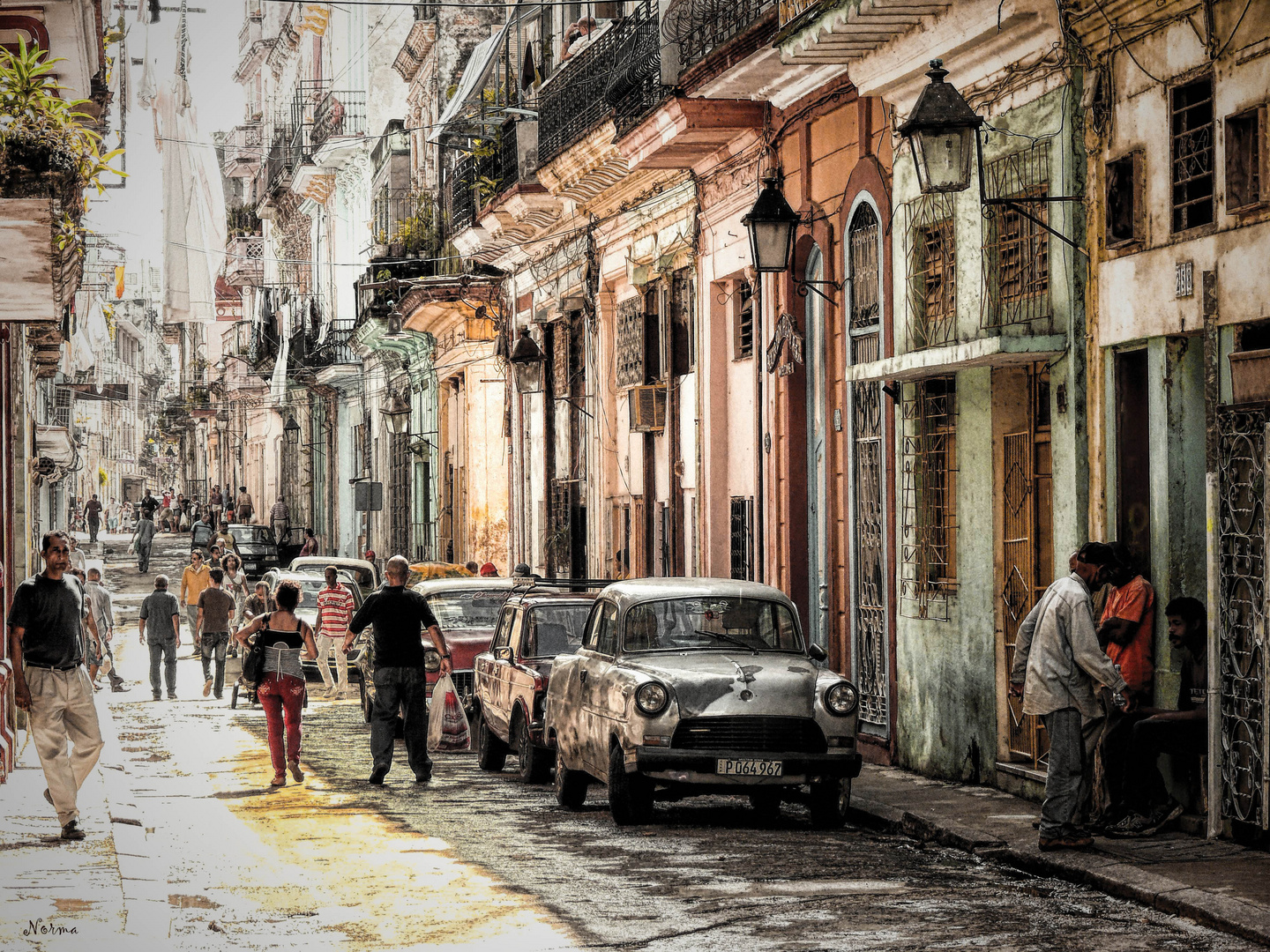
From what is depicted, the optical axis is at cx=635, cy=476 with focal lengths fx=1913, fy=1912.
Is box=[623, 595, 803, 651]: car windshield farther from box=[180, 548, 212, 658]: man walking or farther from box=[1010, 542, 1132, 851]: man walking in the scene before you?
box=[180, 548, 212, 658]: man walking

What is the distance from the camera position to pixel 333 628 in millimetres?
23266

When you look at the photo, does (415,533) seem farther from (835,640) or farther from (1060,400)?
(1060,400)

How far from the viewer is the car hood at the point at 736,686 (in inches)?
454

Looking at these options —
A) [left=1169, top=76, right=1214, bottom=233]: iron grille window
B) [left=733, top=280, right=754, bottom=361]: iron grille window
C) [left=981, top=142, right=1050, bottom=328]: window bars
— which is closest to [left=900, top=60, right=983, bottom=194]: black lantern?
[left=981, top=142, right=1050, bottom=328]: window bars

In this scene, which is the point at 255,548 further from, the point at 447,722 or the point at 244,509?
the point at 447,722

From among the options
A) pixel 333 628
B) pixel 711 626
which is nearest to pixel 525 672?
pixel 711 626

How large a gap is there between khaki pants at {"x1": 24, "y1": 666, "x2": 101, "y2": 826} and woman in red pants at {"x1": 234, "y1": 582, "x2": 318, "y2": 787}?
3.11 meters

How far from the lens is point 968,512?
46.0 feet

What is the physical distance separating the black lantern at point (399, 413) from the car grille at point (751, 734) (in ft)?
99.7

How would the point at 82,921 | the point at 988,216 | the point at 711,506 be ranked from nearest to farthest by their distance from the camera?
the point at 82,921, the point at 988,216, the point at 711,506

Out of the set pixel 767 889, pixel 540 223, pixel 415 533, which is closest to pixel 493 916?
pixel 767 889

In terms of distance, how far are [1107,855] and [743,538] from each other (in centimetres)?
1008

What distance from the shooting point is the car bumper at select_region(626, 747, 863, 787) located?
11.4 m

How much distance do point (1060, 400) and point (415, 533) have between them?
96.5 ft
